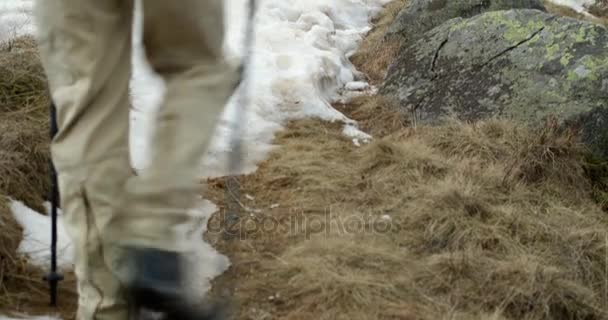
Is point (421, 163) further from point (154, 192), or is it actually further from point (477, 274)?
point (154, 192)

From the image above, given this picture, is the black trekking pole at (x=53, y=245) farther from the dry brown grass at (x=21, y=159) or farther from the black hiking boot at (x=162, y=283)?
the black hiking boot at (x=162, y=283)

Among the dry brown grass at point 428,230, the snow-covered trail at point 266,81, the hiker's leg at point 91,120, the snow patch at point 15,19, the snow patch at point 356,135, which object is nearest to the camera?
the hiker's leg at point 91,120

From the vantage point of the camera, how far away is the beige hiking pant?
230 cm

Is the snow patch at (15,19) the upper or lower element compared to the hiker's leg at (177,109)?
lower

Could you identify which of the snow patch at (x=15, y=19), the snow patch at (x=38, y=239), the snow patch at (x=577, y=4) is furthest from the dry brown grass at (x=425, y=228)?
the snow patch at (x=577, y=4)

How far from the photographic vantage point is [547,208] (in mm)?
4684

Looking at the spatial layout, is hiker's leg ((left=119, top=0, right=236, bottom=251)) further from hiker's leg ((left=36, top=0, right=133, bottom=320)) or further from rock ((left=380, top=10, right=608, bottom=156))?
rock ((left=380, top=10, right=608, bottom=156))

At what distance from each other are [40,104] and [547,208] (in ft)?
10.2

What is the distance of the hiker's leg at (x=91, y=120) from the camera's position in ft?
8.41

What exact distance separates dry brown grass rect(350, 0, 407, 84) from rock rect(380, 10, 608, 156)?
28.9 inches

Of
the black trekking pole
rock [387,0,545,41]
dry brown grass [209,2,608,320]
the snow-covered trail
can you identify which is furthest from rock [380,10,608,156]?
the black trekking pole

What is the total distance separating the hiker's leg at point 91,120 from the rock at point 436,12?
214 inches

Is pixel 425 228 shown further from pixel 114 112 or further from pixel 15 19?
pixel 15 19

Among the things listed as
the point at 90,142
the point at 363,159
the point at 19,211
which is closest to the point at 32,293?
the point at 19,211
